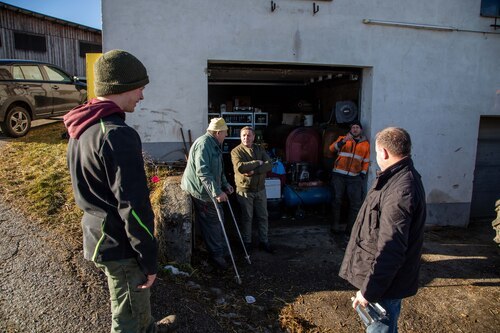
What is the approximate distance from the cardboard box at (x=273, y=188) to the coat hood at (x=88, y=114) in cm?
529

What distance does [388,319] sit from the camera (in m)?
2.77

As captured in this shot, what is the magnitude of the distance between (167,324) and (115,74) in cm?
235

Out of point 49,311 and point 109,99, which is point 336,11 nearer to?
Result: point 109,99

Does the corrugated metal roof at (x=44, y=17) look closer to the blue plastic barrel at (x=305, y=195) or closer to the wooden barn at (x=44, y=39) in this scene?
the wooden barn at (x=44, y=39)

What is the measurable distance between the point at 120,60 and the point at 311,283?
3990 millimetres

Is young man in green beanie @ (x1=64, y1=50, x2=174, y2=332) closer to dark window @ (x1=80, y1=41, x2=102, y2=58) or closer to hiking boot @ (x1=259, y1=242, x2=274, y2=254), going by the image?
hiking boot @ (x1=259, y1=242, x2=274, y2=254)

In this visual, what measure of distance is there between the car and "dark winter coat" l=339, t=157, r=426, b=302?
8.28 m

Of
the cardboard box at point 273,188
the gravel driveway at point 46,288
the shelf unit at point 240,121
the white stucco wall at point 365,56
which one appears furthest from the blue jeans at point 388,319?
the shelf unit at point 240,121

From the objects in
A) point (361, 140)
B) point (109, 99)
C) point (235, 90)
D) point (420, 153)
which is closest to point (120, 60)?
point (109, 99)

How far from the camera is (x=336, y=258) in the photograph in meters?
5.97

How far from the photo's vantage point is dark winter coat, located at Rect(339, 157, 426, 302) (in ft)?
8.14

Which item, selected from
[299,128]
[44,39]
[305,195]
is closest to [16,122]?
[299,128]

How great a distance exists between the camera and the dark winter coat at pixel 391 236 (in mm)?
2480

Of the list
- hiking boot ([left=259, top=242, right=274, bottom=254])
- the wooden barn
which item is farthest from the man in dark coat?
the wooden barn
